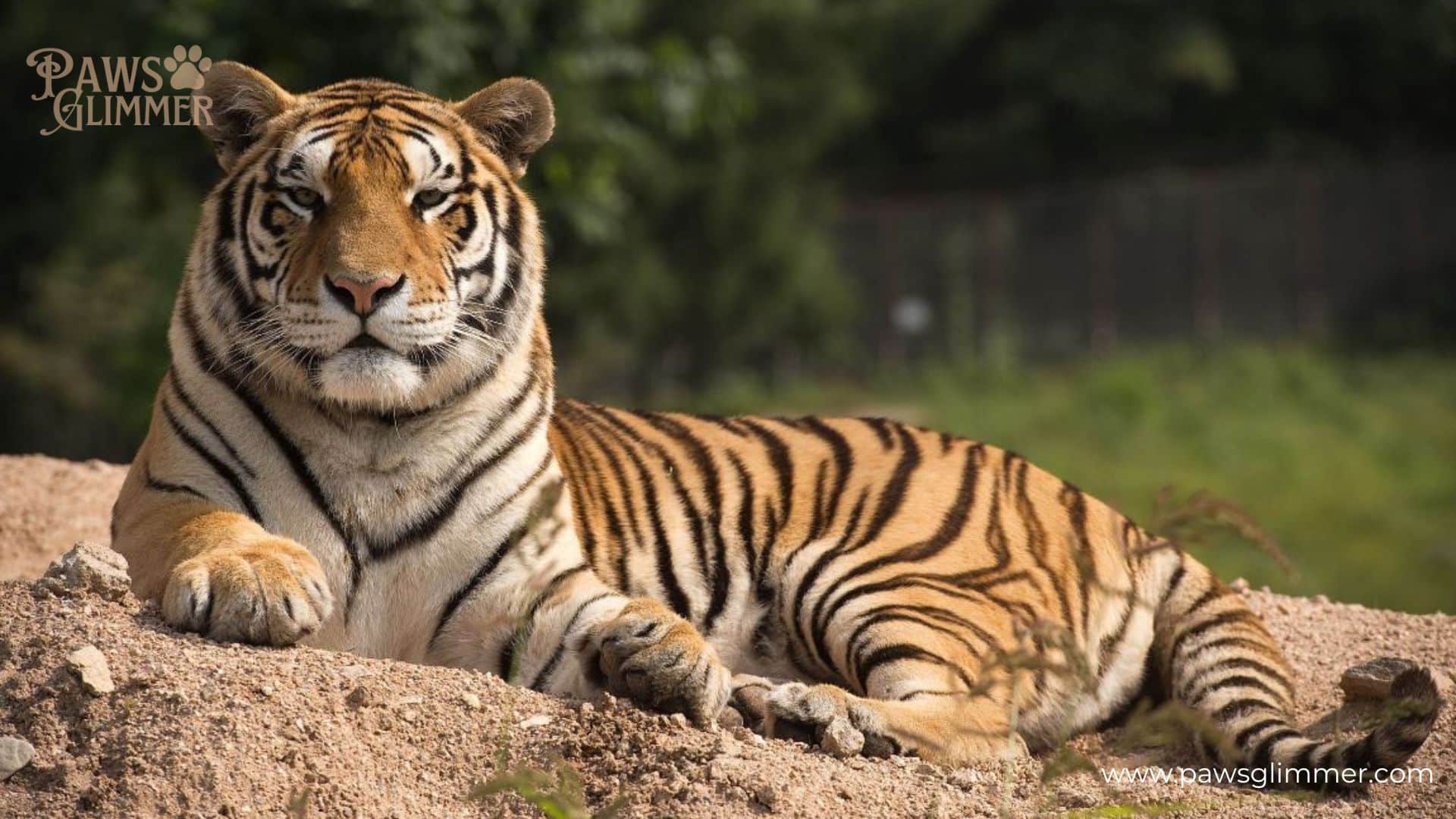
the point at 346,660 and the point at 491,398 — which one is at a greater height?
the point at 491,398

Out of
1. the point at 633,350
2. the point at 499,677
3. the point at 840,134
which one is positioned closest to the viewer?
the point at 499,677

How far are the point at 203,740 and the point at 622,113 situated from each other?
12785 millimetres

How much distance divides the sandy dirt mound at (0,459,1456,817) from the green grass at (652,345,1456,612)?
6447 mm

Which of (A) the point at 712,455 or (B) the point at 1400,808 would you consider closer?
(B) the point at 1400,808

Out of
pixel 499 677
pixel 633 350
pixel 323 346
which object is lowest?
pixel 633 350

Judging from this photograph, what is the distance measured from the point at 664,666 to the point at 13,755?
1.19m

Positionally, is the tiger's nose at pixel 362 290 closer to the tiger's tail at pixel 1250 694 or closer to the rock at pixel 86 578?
the rock at pixel 86 578

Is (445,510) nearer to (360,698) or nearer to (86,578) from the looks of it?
(360,698)

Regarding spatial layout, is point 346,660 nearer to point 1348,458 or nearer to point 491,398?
point 491,398

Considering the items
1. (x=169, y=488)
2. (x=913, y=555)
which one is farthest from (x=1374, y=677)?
(x=169, y=488)

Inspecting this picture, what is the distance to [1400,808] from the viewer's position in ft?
11.9

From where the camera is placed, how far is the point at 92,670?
3.21 m

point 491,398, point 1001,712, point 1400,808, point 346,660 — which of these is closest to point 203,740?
point 346,660

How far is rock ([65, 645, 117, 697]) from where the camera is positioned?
3195mm
